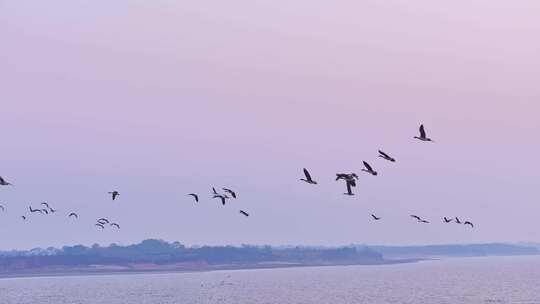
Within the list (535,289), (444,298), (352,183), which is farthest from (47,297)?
(352,183)

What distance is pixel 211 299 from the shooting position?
567 feet

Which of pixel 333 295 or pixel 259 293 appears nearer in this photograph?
pixel 333 295

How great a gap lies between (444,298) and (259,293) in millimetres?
45260

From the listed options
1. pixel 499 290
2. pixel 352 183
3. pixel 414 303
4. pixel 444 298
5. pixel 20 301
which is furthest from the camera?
pixel 499 290

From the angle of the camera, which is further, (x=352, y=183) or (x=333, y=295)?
(x=333, y=295)

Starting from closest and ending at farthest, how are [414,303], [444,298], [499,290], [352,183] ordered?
[352,183] < [414,303] < [444,298] < [499,290]

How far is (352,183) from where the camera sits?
49.5m

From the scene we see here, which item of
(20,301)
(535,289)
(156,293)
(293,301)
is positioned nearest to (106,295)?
(156,293)

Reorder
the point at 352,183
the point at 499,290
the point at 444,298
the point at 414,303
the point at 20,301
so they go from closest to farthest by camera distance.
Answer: the point at 352,183 < the point at 414,303 < the point at 444,298 < the point at 20,301 < the point at 499,290

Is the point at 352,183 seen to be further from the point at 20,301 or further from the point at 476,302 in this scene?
the point at 20,301

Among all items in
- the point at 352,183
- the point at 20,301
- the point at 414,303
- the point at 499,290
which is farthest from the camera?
the point at 499,290

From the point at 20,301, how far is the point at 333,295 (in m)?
62.1

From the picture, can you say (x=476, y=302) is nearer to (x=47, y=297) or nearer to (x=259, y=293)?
(x=259, y=293)

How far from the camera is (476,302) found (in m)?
155
